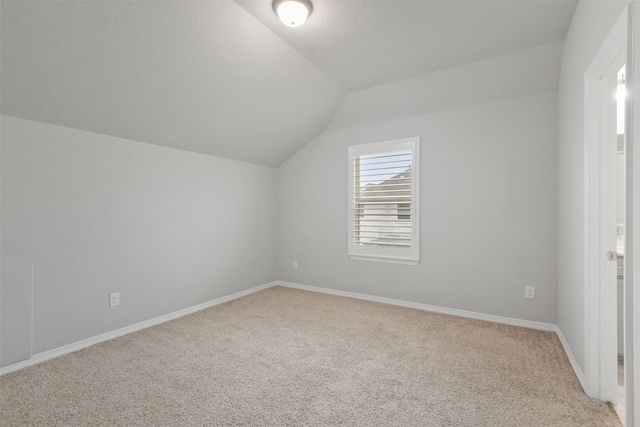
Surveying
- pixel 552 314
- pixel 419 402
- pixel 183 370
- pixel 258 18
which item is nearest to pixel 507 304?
pixel 552 314

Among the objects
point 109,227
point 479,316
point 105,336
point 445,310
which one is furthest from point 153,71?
point 479,316

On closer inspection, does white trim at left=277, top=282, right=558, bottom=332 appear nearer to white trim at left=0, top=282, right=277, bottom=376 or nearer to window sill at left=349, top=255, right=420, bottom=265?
window sill at left=349, top=255, right=420, bottom=265

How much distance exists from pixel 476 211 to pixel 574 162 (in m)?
1.18

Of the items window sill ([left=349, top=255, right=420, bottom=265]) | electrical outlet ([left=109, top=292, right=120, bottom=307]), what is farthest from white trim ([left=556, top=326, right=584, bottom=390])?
electrical outlet ([left=109, top=292, right=120, bottom=307])

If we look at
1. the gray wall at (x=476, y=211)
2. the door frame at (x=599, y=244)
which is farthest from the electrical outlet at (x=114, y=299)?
the door frame at (x=599, y=244)

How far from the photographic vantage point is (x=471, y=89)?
3260 millimetres

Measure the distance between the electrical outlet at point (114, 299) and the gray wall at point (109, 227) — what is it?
0.12 ft

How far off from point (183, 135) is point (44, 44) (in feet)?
4.50

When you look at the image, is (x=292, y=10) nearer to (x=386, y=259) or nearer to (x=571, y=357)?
(x=386, y=259)

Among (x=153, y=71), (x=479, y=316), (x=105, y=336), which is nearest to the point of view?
(x=153, y=71)

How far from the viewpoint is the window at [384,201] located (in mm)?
3797

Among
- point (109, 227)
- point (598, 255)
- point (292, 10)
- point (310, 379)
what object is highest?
point (292, 10)

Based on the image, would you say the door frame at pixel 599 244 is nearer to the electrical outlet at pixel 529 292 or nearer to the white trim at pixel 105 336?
the electrical outlet at pixel 529 292

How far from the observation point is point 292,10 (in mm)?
2166
